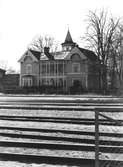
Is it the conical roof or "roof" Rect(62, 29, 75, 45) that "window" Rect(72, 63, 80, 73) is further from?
the conical roof

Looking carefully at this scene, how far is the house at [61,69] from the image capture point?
55.4 m

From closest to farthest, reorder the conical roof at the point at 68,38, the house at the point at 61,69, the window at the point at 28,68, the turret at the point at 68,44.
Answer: the house at the point at 61,69 < the window at the point at 28,68 < the turret at the point at 68,44 < the conical roof at the point at 68,38

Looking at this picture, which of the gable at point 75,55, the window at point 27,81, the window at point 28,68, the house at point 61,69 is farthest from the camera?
the window at point 28,68

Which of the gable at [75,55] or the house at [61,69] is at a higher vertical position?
the gable at [75,55]

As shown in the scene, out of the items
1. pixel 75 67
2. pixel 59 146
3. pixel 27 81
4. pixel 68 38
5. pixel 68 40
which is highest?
pixel 68 38

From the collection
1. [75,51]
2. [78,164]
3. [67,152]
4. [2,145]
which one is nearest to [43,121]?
[2,145]

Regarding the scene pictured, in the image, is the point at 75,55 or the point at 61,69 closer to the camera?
the point at 75,55

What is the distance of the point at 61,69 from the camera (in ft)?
191

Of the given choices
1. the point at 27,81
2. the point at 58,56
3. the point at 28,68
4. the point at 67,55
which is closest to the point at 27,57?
the point at 28,68

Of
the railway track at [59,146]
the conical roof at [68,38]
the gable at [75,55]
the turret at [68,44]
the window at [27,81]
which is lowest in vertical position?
the railway track at [59,146]

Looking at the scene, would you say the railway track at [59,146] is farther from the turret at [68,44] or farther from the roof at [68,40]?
the roof at [68,40]

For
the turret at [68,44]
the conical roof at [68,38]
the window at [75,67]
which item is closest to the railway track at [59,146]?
the window at [75,67]

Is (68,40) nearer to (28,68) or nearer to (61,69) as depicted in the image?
(28,68)

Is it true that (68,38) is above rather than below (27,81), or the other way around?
above
